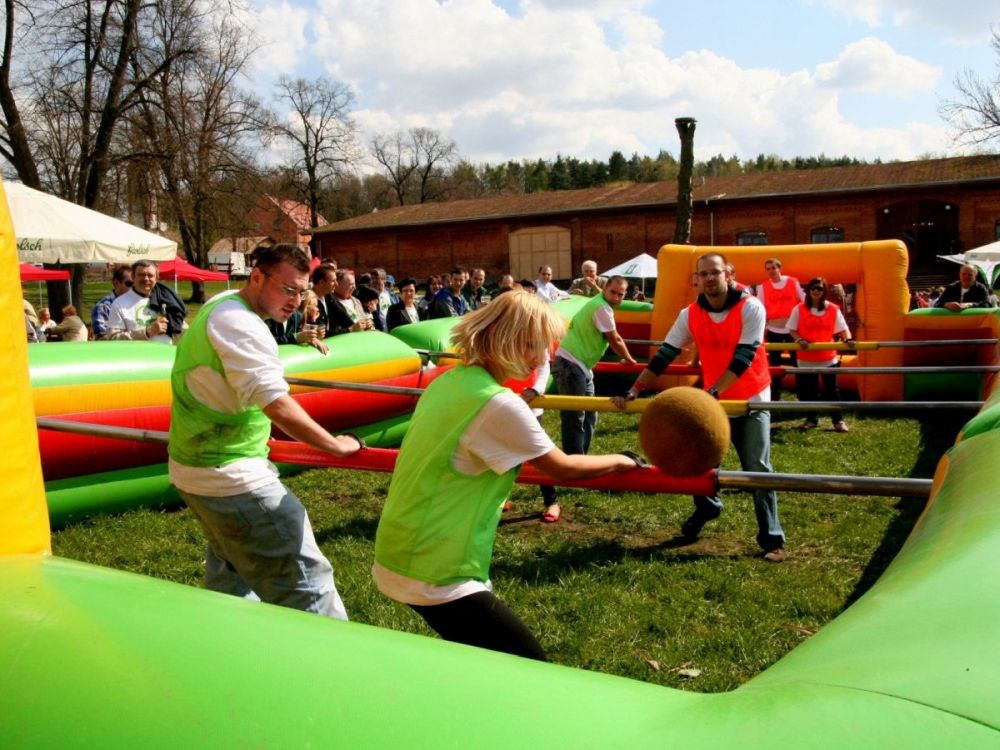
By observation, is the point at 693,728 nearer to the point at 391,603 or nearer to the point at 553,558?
the point at 391,603

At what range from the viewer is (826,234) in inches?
1449

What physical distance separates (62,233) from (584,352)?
802cm

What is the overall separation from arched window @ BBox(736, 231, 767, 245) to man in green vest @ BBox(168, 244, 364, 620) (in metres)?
→ 36.9

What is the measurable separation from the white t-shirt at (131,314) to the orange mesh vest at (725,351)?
197 inches

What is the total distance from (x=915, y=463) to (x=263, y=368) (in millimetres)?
7389

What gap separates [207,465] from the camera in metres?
3.33

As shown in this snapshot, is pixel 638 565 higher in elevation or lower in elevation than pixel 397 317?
lower

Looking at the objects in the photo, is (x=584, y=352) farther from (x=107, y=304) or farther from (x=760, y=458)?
(x=107, y=304)

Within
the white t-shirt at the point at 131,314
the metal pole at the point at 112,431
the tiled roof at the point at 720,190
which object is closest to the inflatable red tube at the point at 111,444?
the metal pole at the point at 112,431

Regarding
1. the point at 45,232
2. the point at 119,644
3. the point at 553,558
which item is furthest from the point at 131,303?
the point at 119,644

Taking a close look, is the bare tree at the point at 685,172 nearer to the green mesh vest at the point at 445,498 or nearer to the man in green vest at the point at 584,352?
the man in green vest at the point at 584,352

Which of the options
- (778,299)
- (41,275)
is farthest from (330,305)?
(41,275)

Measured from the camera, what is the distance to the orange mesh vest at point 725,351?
5809 mm

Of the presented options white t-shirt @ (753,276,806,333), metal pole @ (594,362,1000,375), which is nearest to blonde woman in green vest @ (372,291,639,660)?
metal pole @ (594,362,1000,375)
